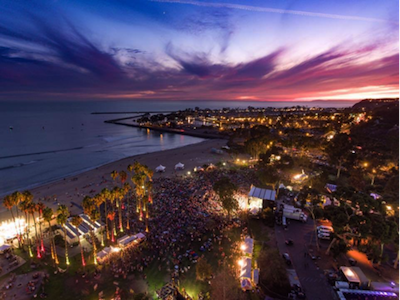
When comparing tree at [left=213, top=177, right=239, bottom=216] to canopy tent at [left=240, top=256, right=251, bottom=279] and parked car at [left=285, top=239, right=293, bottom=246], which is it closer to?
parked car at [left=285, top=239, right=293, bottom=246]

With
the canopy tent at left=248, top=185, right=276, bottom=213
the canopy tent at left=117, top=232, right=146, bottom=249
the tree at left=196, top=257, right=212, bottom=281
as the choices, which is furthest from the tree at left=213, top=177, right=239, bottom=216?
the canopy tent at left=117, top=232, right=146, bottom=249

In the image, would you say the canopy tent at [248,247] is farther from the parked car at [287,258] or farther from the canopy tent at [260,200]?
the canopy tent at [260,200]

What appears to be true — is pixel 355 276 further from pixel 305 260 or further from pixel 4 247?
pixel 4 247

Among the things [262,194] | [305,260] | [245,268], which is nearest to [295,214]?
[262,194]

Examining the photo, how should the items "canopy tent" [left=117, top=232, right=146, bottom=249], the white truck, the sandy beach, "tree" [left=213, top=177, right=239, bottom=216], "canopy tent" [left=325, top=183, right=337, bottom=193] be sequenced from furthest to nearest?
the sandy beach, "canopy tent" [left=325, top=183, right=337, bottom=193], the white truck, "tree" [left=213, top=177, right=239, bottom=216], "canopy tent" [left=117, top=232, right=146, bottom=249]

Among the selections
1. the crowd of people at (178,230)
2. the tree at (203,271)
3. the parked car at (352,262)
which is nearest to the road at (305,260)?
the parked car at (352,262)

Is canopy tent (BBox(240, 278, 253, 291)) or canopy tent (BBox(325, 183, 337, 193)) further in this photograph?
canopy tent (BBox(325, 183, 337, 193))

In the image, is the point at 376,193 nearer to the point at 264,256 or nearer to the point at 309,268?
the point at 309,268
